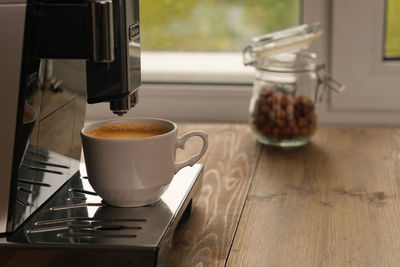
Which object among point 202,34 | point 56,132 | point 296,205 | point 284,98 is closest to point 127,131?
point 56,132

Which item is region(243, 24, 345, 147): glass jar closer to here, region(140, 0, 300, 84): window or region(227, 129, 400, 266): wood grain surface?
region(227, 129, 400, 266): wood grain surface

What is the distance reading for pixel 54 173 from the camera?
2.40 feet

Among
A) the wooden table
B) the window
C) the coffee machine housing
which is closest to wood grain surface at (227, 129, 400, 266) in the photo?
the wooden table

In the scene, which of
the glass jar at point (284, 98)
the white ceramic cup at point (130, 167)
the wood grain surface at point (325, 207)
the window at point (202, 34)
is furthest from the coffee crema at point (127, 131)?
the window at point (202, 34)

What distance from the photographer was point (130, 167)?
0.67 metres

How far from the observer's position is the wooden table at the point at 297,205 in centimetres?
68

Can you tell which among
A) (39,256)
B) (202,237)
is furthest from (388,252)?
(39,256)

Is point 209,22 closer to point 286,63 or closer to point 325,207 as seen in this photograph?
point 286,63

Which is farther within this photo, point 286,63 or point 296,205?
point 286,63

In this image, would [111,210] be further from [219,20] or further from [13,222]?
[219,20]

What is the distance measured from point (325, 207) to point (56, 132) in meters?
0.34

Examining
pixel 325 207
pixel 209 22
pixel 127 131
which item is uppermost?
pixel 209 22

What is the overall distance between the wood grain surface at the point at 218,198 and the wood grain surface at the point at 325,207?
17 millimetres

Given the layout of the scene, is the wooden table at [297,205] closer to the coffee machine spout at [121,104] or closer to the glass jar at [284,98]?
the glass jar at [284,98]
